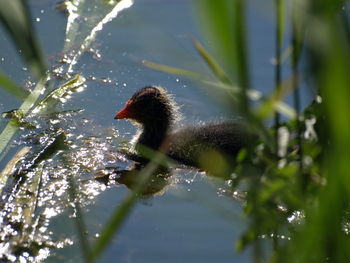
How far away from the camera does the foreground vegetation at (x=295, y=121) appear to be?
6.97 feet

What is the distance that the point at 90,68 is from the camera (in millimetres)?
6688

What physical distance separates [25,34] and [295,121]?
973mm

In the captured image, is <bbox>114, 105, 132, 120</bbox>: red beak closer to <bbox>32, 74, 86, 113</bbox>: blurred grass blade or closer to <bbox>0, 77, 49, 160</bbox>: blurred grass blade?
<bbox>32, 74, 86, 113</bbox>: blurred grass blade

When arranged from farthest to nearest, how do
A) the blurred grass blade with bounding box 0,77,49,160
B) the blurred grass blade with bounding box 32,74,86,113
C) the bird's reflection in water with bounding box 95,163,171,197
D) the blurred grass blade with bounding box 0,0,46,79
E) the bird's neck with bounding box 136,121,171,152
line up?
the bird's neck with bounding box 136,121,171,152 → the blurred grass blade with bounding box 32,74,86,113 → the blurred grass blade with bounding box 0,77,49,160 → the bird's reflection in water with bounding box 95,163,171,197 → the blurred grass blade with bounding box 0,0,46,79

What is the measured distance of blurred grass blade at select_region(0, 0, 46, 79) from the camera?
2338 millimetres

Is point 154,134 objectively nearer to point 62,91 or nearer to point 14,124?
point 62,91

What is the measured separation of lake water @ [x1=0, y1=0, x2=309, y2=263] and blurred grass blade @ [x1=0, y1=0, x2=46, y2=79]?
0.60 meters

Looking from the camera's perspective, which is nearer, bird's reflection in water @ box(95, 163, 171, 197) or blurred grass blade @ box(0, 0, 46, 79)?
blurred grass blade @ box(0, 0, 46, 79)

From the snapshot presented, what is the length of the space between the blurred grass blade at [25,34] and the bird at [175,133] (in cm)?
250

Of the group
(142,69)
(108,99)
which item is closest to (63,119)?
(108,99)

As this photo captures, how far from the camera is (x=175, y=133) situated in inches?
232

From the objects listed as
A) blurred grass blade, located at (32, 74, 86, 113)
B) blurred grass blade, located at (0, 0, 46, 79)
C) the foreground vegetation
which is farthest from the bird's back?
blurred grass blade, located at (0, 0, 46, 79)

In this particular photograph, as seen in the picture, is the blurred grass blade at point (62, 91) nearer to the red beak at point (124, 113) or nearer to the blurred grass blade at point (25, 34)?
the red beak at point (124, 113)

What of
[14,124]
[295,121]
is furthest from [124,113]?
[295,121]
